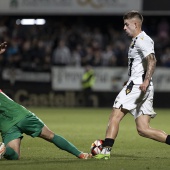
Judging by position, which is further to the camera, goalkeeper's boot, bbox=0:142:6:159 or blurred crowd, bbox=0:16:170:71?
blurred crowd, bbox=0:16:170:71

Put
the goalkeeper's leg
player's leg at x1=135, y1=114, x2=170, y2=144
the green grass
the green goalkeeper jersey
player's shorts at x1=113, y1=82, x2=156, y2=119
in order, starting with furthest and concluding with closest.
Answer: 1. player's leg at x1=135, y1=114, x2=170, y2=144
2. player's shorts at x1=113, y1=82, x2=156, y2=119
3. the green goalkeeper jersey
4. the goalkeeper's leg
5. the green grass

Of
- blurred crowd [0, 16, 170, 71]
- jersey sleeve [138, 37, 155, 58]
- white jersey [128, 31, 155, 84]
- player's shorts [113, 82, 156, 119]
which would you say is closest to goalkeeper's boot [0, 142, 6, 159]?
player's shorts [113, 82, 156, 119]

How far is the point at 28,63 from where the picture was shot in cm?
2402

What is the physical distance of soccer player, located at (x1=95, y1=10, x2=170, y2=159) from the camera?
8.91 metres

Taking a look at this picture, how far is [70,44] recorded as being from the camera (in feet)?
81.8

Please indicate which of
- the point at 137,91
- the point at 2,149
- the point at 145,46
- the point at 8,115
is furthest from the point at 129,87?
the point at 2,149

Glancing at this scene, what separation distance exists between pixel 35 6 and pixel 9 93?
11.8 ft

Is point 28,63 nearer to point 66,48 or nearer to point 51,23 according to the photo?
point 66,48

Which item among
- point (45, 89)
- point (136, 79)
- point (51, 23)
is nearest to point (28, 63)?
point (45, 89)

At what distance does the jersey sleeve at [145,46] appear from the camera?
29.6ft

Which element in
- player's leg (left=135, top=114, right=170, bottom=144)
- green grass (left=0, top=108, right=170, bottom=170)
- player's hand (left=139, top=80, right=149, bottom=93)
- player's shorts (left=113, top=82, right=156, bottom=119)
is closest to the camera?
green grass (left=0, top=108, right=170, bottom=170)

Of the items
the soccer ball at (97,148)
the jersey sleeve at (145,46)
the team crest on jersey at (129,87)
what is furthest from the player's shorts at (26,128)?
the jersey sleeve at (145,46)

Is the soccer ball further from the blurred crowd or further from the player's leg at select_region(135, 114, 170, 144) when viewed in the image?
the blurred crowd

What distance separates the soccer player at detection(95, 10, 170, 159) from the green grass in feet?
1.16
